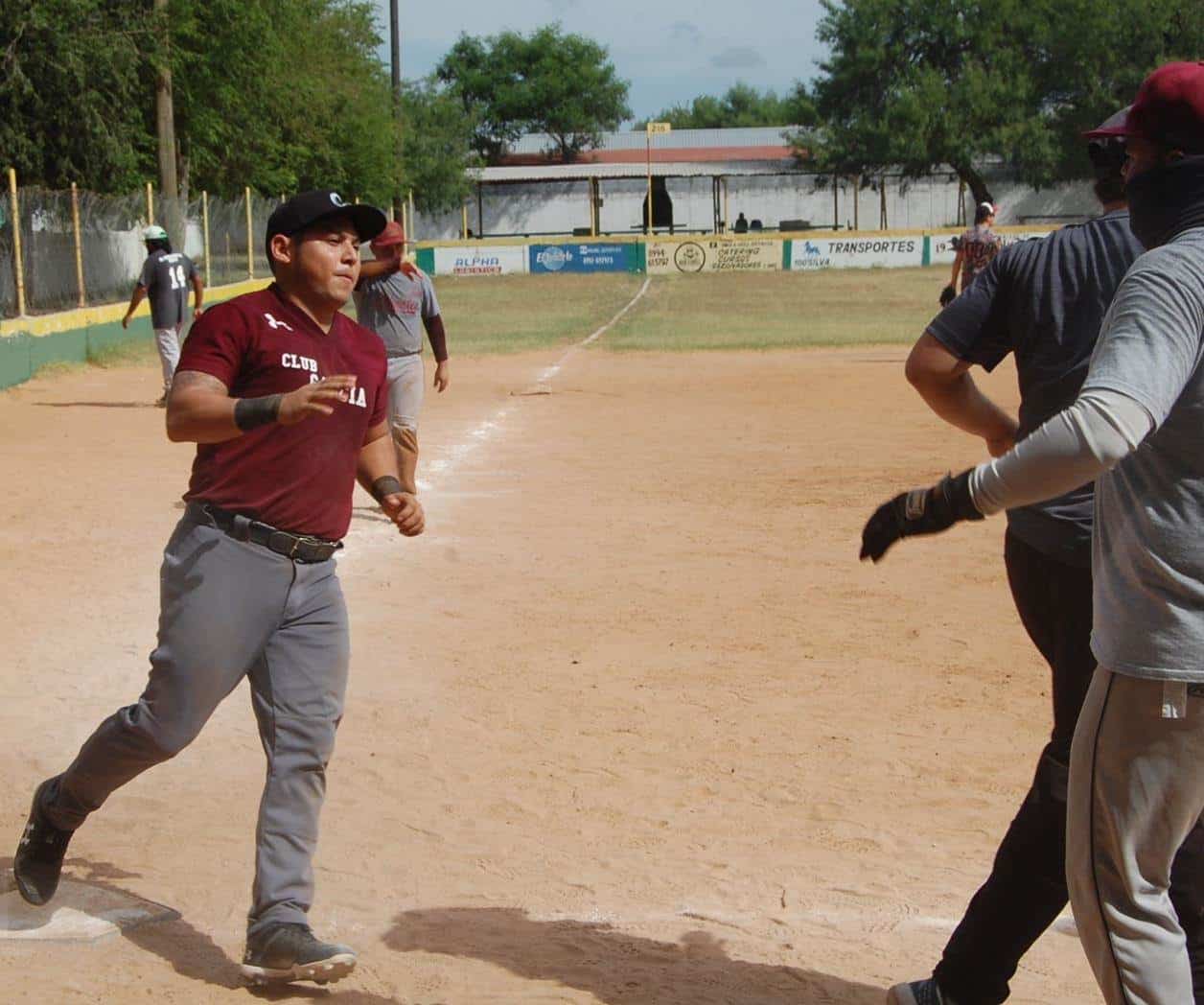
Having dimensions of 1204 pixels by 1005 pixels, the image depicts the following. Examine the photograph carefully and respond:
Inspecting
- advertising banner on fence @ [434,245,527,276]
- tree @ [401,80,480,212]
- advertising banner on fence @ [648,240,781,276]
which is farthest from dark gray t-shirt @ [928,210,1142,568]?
tree @ [401,80,480,212]

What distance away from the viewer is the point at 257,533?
4.11 metres

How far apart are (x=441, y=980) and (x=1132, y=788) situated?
1.96 metres

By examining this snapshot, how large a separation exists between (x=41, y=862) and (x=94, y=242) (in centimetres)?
2380

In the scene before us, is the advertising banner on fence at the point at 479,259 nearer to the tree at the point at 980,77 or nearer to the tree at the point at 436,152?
the tree at the point at 436,152

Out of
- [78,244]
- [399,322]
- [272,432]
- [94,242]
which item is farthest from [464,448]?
[94,242]

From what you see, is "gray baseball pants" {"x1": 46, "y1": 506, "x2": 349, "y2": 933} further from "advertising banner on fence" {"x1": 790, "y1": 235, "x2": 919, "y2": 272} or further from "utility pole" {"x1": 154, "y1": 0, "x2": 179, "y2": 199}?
"advertising banner on fence" {"x1": 790, "y1": 235, "x2": 919, "y2": 272}

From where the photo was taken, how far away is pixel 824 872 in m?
4.77

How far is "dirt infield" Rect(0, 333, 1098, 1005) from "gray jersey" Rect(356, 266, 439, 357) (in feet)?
4.05

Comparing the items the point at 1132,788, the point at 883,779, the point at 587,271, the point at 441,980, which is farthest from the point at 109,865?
the point at 587,271

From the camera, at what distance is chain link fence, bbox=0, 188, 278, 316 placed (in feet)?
74.7

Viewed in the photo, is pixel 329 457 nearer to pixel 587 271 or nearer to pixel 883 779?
pixel 883 779

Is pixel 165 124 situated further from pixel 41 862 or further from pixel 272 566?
pixel 272 566

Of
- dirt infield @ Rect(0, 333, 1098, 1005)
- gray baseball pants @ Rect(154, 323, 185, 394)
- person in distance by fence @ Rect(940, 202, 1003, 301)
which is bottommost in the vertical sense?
dirt infield @ Rect(0, 333, 1098, 1005)

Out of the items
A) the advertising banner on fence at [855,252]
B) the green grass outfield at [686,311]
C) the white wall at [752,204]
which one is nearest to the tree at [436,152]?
the white wall at [752,204]
